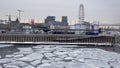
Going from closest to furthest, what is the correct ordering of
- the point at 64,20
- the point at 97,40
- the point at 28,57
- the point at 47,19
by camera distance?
the point at 28,57 → the point at 97,40 → the point at 64,20 → the point at 47,19

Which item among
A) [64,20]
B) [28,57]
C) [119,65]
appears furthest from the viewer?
[64,20]

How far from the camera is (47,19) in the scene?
62.8 metres

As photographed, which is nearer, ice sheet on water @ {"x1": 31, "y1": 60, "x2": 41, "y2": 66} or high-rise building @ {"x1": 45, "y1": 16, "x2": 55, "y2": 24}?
ice sheet on water @ {"x1": 31, "y1": 60, "x2": 41, "y2": 66}

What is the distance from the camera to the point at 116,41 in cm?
2081

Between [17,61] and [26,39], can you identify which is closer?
[17,61]

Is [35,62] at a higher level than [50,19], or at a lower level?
lower

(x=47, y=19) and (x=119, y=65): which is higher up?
(x=47, y=19)

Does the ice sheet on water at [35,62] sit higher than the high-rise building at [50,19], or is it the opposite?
the high-rise building at [50,19]

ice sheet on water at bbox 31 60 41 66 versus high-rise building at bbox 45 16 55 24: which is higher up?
high-rise building at bbox 45 16 55 24

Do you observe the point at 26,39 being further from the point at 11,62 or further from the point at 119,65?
the point at 119,65

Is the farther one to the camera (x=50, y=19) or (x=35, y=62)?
(x=50, y=19)

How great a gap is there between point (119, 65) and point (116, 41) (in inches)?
446

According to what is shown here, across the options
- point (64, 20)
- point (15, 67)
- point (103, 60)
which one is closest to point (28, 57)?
point (15, 67)

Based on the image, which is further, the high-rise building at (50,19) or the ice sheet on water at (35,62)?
the high-rise building at (50,19)
